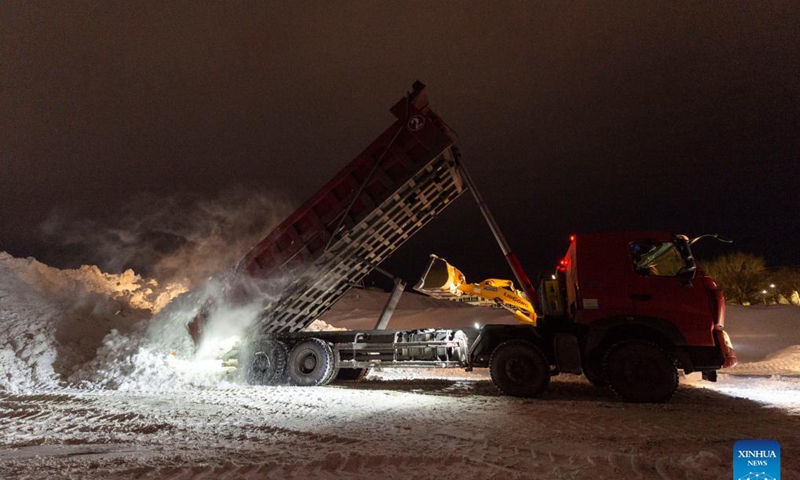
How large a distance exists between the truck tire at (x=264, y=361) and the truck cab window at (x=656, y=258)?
279 inches

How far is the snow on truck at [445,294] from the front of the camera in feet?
23.6

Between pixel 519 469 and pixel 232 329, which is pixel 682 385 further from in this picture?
pixel 232 329

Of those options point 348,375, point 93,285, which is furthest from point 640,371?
point 93,285

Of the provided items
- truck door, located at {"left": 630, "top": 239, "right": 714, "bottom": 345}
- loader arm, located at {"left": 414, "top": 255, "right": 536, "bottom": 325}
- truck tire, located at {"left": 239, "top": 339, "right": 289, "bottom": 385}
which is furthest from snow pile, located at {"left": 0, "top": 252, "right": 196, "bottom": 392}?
truck door, located at {"left": 630, "top": 239, "right": 714, "bottom": 345}

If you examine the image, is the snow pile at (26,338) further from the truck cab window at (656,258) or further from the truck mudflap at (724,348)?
the truck mudflap at (724,348)

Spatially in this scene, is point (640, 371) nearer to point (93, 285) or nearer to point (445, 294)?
point (445, 294)

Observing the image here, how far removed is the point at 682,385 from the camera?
9766mm

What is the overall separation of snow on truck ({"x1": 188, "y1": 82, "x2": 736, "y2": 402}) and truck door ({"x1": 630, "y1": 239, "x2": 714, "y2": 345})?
0.02 metres

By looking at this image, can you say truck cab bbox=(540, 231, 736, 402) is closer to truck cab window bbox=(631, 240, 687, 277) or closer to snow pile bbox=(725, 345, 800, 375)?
truck cab window bbox=(631, 240, 687, 277)

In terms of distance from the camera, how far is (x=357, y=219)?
27.8ft

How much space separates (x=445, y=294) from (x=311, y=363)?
3195mm

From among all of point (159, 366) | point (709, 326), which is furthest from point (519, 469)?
point (159, 366)

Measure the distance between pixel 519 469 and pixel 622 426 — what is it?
2.26 metres

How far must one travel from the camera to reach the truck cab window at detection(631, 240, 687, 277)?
742 cm
